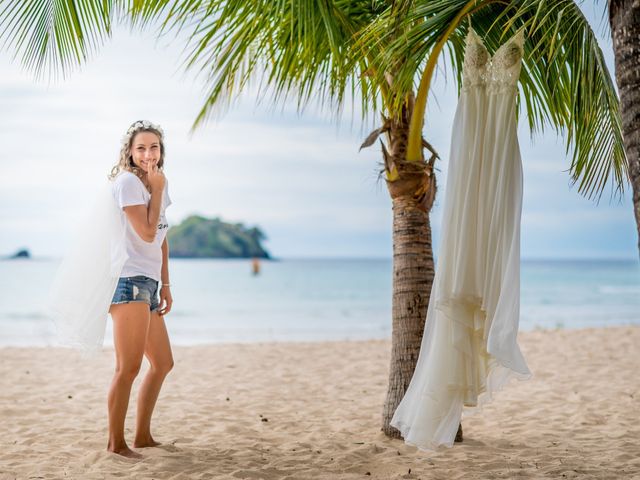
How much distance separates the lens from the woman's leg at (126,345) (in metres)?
3.31

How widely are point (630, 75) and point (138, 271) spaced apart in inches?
88.3

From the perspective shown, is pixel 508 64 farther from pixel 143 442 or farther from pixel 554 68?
pixel 143 442

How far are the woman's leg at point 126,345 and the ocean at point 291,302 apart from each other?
8.95 meters

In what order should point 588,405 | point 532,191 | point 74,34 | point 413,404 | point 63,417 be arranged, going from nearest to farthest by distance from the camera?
point 413,404 < point 74,34 < point 63,417 < point 588,405 < point 532,191

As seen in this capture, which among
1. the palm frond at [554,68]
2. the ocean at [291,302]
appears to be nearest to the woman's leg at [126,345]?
the palm frond at [554,68]

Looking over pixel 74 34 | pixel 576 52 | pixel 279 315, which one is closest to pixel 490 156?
pixel 576 52

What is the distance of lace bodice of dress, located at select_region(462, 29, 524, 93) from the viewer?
2.95 meters

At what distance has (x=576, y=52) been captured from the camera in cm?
350

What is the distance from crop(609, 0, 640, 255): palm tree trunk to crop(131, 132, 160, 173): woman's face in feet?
6.88

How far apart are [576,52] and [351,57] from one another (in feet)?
3.62

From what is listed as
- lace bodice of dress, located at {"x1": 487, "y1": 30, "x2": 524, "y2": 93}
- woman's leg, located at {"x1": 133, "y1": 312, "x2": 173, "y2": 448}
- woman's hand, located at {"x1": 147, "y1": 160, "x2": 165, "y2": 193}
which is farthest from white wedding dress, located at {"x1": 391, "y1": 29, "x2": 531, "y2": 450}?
woman's hand, located at {"x1": 147, "y1": 160, "x2": 165, "y2": 193}

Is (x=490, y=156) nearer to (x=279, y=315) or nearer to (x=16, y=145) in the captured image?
(x=279, y=315)

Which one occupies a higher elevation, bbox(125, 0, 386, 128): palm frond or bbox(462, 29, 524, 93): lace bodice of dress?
bbox(125, 0, 386, 128): palm frond

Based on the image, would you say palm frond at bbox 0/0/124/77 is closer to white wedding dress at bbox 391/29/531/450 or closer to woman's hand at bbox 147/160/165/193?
woman's hand at bbox 147/160/165/193
